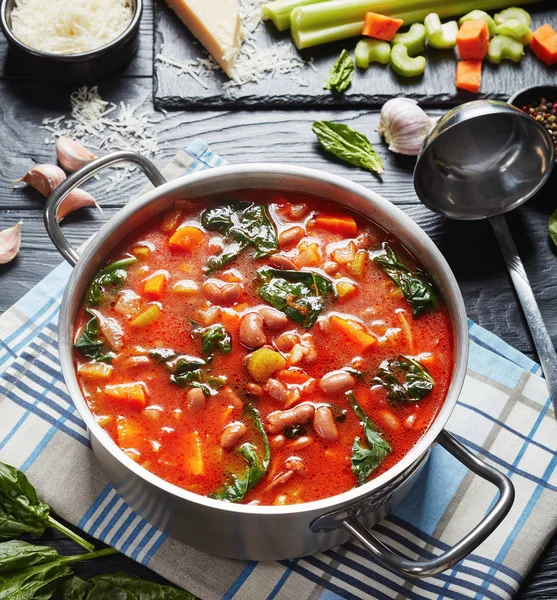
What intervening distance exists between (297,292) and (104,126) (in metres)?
1.69

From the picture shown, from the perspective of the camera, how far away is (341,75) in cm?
422

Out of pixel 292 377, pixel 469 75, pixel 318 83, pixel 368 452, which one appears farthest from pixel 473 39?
pixel 368 452

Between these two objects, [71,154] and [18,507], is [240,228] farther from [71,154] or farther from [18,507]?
[18,507]

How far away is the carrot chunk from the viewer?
4199mm

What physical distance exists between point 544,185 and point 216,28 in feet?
6.07

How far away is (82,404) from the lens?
2.67 meters

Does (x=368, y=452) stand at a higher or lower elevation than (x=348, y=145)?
lower

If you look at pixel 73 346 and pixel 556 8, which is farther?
pixel 556 8

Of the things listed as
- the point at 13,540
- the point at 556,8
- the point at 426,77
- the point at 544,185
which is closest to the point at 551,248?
the point at 544,185

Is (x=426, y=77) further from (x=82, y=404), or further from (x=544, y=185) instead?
(x=82, y=404)

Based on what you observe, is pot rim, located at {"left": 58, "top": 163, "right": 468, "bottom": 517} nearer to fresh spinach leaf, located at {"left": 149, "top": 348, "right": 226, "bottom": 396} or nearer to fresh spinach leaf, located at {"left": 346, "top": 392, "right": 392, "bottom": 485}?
fresh spinach leaf, located at {"left": 346, "top": 392, "right": 392, "bottom": 485}

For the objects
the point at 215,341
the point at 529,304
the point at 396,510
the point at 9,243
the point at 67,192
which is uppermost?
the point at 67,192

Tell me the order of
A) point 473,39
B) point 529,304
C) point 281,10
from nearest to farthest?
point 529,304 < point 473,39 < point 281,10

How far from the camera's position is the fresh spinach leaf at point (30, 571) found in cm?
296
